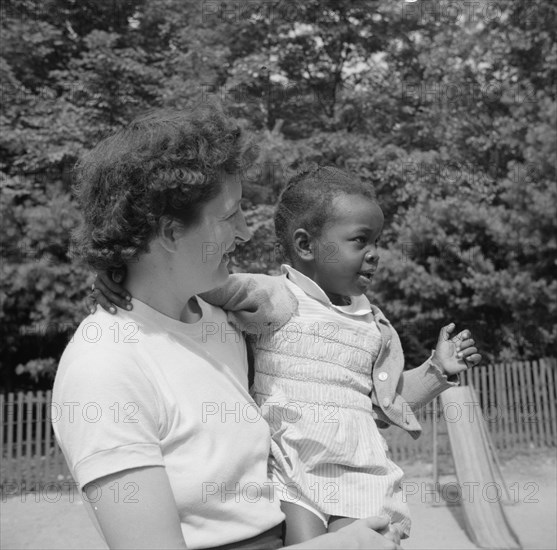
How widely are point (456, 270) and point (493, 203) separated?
1.48 metres

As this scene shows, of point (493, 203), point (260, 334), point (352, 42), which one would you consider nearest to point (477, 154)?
point (493, 203)

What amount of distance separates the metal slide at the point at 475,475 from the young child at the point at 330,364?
444cm

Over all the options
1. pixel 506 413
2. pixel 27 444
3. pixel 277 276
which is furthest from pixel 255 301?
pixel 506 413

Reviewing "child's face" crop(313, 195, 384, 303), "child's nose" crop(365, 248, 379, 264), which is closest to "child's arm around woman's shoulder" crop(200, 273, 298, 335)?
"child's face" crop(313, 195, 384, 303)

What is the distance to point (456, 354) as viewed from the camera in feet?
7.19

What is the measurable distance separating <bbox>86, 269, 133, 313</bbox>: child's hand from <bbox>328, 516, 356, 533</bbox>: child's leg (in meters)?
0.92

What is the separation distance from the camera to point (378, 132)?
13891 millimetres

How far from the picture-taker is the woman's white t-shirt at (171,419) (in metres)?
1.24

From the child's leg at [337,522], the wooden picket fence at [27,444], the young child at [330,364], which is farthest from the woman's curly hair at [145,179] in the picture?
the wooden picket fence at [27,444]

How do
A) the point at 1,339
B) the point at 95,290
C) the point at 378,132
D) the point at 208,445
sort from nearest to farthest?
the point at 208,445 → the point at 95,290 → the point at 1,339 → the point at 378,132

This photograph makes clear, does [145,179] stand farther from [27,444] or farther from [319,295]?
[27,444]

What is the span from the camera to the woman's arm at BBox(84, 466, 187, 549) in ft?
3.93

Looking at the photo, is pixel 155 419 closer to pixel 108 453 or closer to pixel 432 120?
pixel 108 453

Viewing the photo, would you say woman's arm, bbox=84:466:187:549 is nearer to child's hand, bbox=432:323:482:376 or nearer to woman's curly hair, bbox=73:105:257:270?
woman's curly hair, bbox=73:105:257:270
